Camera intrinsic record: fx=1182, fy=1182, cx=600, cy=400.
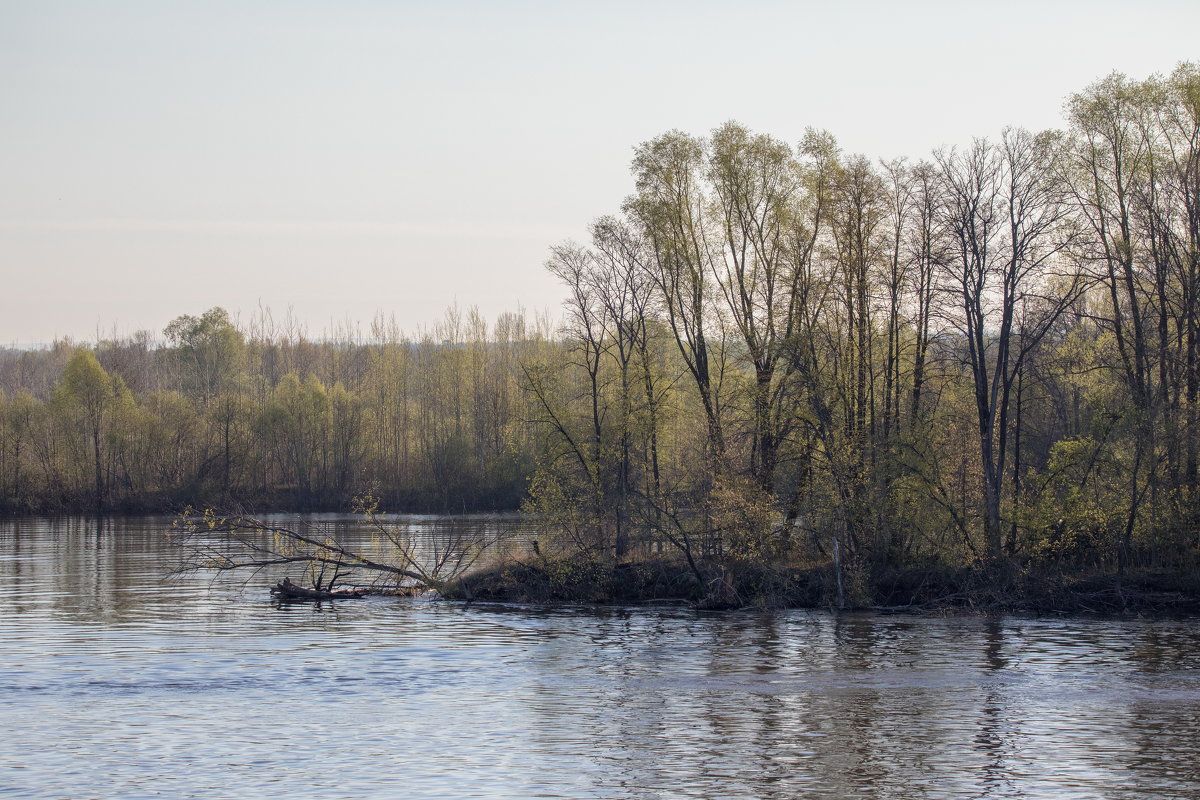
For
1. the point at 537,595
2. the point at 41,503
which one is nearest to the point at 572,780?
the point at 537,595

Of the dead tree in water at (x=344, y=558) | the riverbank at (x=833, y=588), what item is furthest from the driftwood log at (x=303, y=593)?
the riverbank at (x=833, y=588)

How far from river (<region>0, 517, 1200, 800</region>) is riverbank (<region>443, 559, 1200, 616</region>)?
1597mm

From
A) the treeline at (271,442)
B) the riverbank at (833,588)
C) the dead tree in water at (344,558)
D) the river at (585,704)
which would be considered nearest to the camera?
the river at (585,704)

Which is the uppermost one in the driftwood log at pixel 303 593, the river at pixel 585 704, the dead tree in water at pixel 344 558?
the dead tree in water at pixel 344 558

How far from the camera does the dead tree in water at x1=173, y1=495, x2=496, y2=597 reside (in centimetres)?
4328

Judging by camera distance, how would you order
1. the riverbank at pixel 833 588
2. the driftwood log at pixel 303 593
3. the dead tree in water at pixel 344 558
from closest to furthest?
the riverbank at pixel 833 588 < the dead tree in water at pixel 344 558 < the driftwood log at pixel 303 593

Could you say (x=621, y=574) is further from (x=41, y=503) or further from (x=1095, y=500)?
(x=41, y=503)

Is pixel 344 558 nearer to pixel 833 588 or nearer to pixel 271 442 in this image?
pixel 833 588

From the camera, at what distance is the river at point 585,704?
20094 millimetres

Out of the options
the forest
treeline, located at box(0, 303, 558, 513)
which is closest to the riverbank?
the forest

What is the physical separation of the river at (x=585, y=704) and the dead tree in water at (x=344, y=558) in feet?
8.56

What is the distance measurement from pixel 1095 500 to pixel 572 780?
91.3 feet

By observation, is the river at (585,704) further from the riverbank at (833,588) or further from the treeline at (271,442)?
the treeline at (271,442)

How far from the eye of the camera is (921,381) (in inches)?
1738
